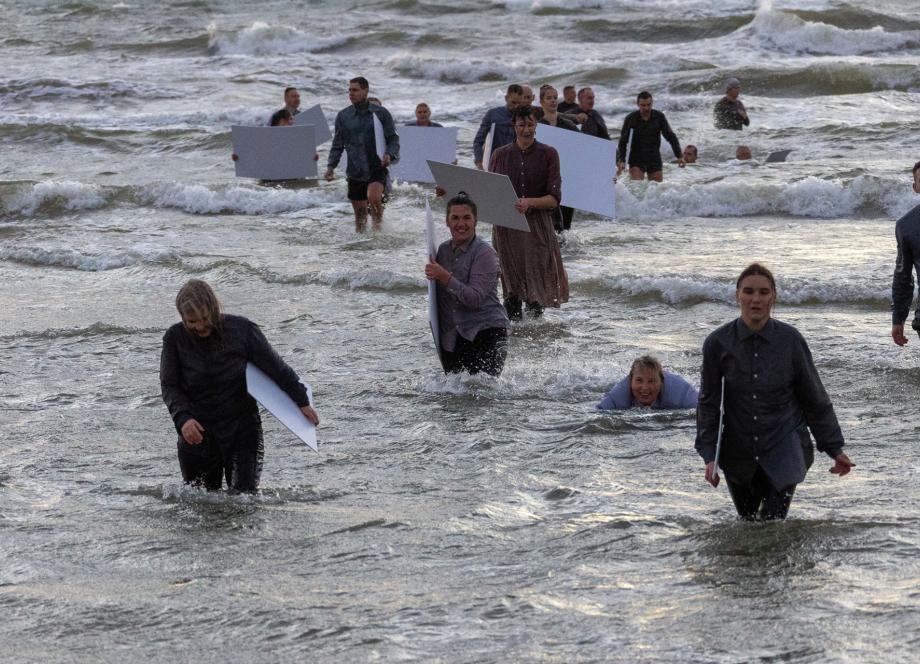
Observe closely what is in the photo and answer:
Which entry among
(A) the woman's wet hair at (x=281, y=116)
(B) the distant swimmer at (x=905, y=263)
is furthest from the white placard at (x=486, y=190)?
(A) the woman's wet hair at (x=281, y=116)

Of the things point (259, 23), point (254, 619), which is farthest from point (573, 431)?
point (259, 23)

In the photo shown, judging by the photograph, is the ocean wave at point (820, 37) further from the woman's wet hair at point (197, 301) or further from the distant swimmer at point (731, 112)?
the woman's wet hair at point (197, 301)

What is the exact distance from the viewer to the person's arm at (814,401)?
5.57 meters

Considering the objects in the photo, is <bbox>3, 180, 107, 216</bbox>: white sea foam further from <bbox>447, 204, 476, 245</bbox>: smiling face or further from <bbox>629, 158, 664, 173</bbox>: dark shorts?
<bbox>447, 204, 476, 245</bbox>: smiling face

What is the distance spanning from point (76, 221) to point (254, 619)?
13.6 meters

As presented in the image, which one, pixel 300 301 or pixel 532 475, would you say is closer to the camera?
pixel 532 475

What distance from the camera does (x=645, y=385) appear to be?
827 centimetres

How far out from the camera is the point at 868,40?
108ft

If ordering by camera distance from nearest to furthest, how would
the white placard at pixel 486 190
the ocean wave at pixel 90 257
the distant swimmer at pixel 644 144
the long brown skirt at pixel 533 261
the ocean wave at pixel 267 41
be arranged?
1. the white placard at pixel 486 190
2. the long brown skirt at pixel 533 261
3. the ocean wave at pixel 90 257
4. the distant swimmer at pixel 644 144
5. the ocean wave at pixel 267 41

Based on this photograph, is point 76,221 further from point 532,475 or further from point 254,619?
point 254,619

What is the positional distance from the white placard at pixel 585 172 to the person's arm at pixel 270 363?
5.57 meters

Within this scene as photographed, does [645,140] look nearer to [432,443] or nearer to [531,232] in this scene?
[531,232]

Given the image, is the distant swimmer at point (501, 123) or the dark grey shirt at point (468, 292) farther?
the distant swimmer at point (501, 123)

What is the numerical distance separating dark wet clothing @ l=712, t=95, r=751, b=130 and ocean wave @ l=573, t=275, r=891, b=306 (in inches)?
395
